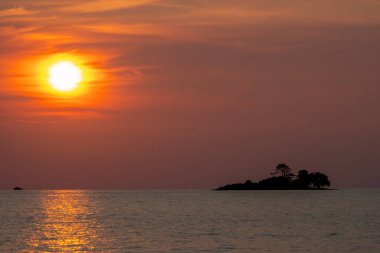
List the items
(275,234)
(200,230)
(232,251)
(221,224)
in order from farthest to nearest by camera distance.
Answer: (221,224)
(200,230)
(275,234)
(232,251)

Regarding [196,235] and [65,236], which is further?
[65,236]

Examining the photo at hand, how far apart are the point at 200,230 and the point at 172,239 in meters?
13.7

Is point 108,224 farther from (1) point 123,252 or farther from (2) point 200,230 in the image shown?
(1) point 123,252

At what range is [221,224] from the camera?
112 m

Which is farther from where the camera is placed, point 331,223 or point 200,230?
point 331,223

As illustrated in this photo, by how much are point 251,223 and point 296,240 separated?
2824 centimetres

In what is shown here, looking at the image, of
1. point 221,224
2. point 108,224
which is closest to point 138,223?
point 108,224

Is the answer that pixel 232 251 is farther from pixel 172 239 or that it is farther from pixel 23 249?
pixel 23 249

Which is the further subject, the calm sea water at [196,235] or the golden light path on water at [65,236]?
the golden light path on water at [65,236]

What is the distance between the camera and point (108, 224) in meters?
114

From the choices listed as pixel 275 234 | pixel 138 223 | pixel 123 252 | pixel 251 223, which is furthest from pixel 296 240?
pixel 138 223

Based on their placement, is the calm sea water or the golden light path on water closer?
the calm sea water

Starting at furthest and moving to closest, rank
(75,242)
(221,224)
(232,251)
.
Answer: (221,224) → (75,242) → (232,251)

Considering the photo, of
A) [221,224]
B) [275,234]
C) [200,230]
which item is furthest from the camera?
[221,224]
